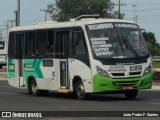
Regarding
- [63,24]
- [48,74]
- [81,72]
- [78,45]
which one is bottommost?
[48,74]

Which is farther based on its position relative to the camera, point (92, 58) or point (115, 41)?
point (115, 41)

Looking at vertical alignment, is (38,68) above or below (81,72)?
above

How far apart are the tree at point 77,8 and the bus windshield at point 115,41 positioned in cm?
4820

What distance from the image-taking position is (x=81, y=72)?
74.7ft

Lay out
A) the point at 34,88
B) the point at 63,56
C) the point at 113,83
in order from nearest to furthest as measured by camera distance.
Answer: the point at 113,83
the point at 63,56
the point at 34,88

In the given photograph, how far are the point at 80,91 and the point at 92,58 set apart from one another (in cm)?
161

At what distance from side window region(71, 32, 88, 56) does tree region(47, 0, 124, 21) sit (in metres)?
47.8

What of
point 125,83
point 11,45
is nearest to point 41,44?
point 11,45

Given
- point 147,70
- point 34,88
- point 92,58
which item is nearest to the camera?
point 92,58

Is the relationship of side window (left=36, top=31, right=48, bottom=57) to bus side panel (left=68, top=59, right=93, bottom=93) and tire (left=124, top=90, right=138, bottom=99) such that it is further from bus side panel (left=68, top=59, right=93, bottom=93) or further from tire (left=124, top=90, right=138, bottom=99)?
tire (left=124, top=90, right=138, bottom=99)

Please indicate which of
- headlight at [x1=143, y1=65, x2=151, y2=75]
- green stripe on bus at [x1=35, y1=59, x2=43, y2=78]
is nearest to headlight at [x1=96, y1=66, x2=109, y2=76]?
headlight at [x1=143, y1=65, x2=151, y2=75]

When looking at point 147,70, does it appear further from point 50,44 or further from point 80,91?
point 50,44

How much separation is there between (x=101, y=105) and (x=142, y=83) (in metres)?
2.75

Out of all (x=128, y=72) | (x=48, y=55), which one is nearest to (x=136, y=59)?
(x=128, y=72)
